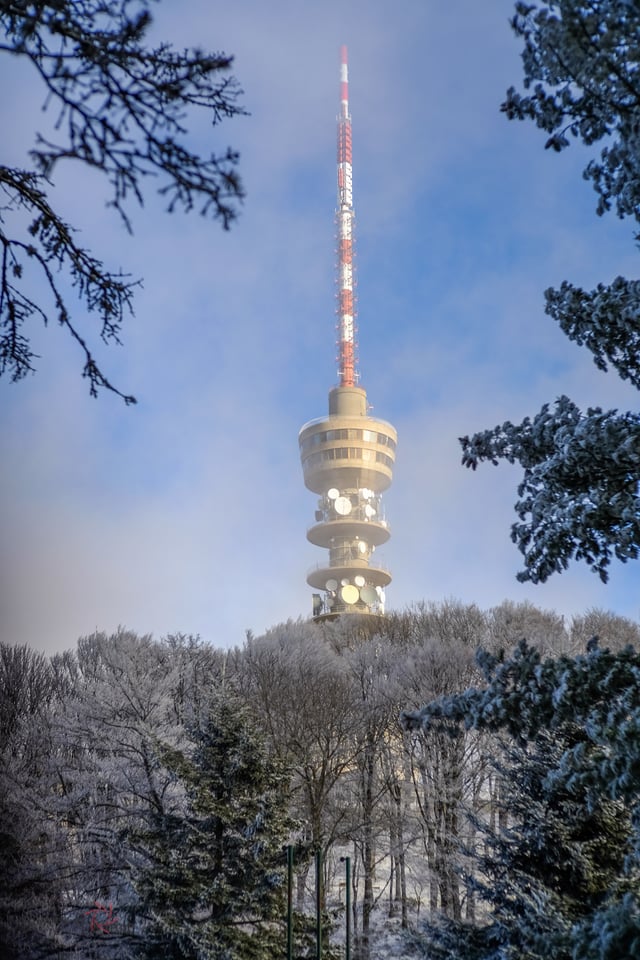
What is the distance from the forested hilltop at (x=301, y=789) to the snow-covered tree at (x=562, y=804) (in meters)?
0.02

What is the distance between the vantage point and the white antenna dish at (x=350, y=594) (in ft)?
160

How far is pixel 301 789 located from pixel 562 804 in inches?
427

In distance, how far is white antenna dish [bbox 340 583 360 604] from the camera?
1916 inches

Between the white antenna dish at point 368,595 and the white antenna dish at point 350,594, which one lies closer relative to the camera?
the white antenna dish at point 350,594

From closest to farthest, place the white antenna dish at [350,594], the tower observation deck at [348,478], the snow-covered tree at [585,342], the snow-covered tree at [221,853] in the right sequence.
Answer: the snow-covered tree at [585,342]
the snow-covered tree at [221,853]
the white antenna dish at [350,594]
the tower observation deck at [348,478]

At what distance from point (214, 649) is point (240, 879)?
44.1 ft

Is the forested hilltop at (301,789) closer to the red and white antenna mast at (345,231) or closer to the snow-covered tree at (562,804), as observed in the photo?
the snow-covered tree at (562,804)

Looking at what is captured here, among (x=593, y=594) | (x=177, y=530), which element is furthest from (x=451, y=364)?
(x=177, y=530)

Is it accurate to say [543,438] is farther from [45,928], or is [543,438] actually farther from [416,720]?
[45,928]

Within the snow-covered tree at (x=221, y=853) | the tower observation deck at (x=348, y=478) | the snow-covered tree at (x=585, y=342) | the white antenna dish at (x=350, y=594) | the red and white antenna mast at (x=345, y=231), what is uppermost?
the red and white antenna mast at (x=345, y=231)

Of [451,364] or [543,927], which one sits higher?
[451,364]

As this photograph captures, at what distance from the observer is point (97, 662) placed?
21.1m

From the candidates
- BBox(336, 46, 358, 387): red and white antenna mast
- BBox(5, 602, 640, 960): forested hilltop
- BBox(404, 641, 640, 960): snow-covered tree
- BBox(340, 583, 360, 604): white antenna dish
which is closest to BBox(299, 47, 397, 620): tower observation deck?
BBox(336, 46, 358, 387): red and white antenna mast

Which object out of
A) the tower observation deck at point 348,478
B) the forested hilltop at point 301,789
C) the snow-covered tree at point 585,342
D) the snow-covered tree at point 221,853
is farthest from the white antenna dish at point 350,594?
the snow-covered tree at point 585,342
